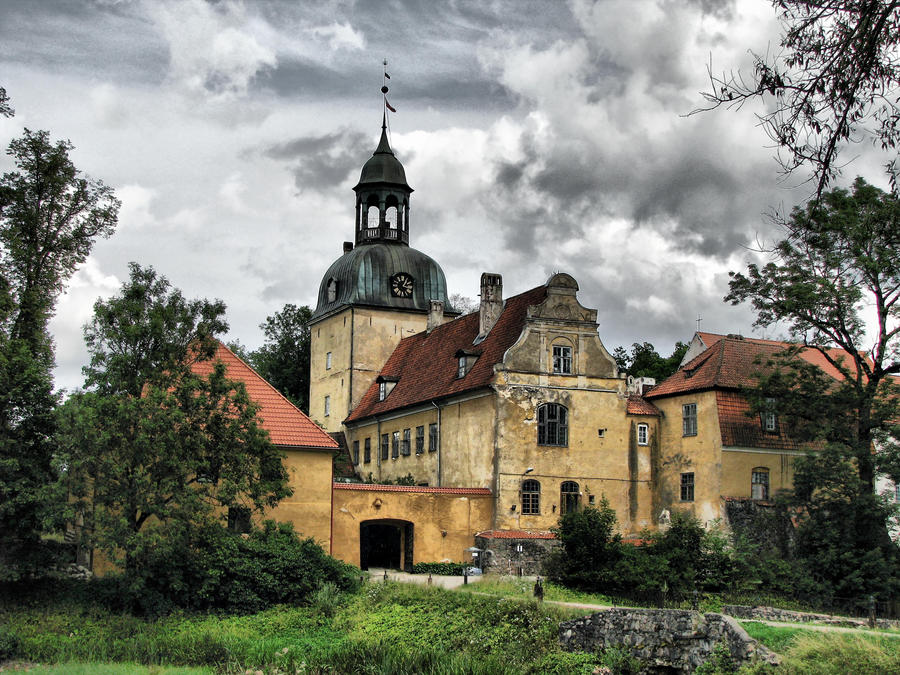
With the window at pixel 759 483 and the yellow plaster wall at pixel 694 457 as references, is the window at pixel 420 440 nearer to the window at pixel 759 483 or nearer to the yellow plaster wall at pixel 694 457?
the yellow plaster wall at pixel 694 457

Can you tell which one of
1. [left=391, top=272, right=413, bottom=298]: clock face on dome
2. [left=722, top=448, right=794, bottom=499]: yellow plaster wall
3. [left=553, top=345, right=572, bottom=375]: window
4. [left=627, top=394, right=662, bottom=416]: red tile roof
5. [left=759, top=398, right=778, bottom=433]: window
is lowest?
[left=722, top=448, right=794, bottom=499]: yellow plaster wall

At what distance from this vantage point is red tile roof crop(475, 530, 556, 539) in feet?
122

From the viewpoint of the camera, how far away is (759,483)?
39656 mm

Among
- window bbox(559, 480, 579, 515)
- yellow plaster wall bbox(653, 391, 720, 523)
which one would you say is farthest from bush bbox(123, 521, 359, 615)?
yellow plaster wall bbox(653, 391, 720, 523)

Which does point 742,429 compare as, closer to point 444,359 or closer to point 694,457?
point 694,457

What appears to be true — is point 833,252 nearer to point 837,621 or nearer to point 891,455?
point 891,455

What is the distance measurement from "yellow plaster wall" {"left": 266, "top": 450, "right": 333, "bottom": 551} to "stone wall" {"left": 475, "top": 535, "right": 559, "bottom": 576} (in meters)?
6.04

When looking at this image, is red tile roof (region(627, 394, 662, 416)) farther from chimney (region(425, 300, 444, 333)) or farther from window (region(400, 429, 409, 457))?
chimney (region(425, 300, 444, 333))

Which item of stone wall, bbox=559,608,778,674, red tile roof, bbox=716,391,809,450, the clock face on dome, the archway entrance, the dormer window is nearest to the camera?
stone wall, bbox=559,608,778,674

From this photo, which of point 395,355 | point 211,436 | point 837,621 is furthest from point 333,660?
point 395,355

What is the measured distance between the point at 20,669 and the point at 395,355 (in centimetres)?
3122

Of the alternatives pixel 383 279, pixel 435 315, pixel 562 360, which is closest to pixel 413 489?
pixel 562 360

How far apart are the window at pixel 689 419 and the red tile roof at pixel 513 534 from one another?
7.40m

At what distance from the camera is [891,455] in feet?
116
